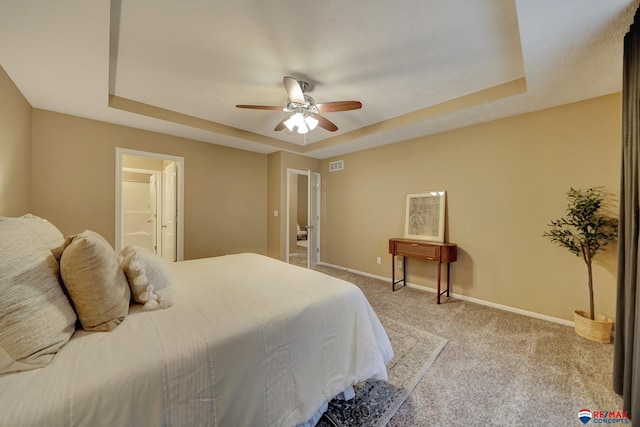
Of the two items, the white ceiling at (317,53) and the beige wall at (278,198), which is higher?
the white ceiling at (317,53)

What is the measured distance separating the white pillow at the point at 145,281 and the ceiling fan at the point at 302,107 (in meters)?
1.61

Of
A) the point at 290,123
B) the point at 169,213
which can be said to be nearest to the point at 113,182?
the point at 169,213

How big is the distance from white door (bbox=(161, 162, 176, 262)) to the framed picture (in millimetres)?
3789

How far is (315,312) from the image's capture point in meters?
1.40

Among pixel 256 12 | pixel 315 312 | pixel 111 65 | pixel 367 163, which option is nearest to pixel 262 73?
pixel 256 12

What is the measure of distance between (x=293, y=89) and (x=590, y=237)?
3.17 m

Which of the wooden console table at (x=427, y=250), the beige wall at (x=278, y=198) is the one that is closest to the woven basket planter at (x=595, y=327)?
the wooden console table at (x=427, y=250)

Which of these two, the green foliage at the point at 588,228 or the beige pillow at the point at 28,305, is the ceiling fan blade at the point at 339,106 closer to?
the beige pillow at the point at 28,305

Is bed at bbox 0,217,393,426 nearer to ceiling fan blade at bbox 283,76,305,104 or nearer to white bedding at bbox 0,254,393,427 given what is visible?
white bedding at bbox 0,254,393,427

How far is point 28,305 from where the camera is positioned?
886 mm

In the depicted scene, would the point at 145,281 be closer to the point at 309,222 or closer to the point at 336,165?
the point at 309,222

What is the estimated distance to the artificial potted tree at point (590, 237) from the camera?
2271 mm

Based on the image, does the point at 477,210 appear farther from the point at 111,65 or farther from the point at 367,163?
the point at 111,65

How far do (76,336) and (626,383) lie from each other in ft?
9.98
